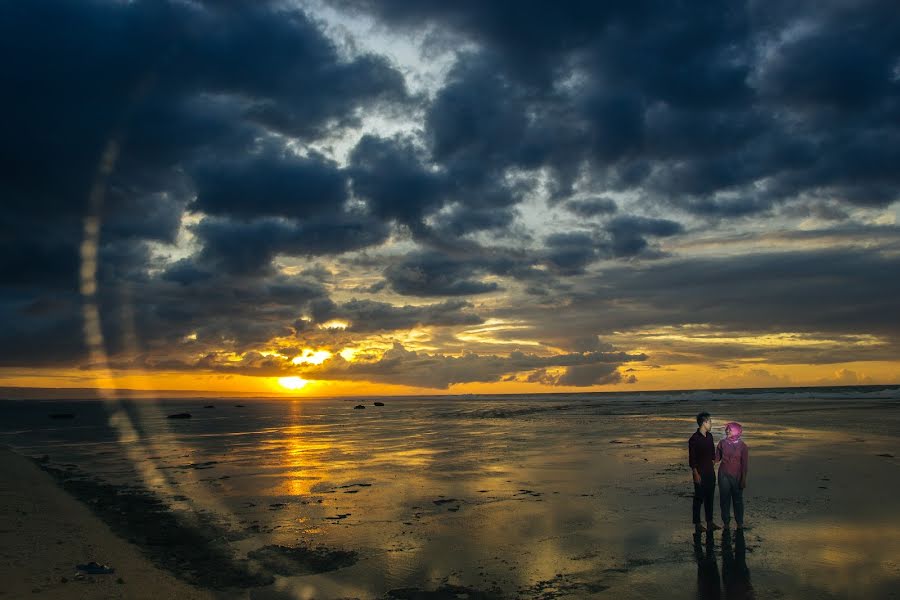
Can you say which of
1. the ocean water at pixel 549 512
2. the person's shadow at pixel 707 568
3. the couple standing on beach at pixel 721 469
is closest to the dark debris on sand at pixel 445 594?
the ocean water at pixel 549 512

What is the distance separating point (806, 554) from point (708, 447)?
2786 millimetres

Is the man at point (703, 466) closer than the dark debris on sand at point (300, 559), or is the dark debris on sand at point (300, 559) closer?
the dark debris on sand at point (300, 559)

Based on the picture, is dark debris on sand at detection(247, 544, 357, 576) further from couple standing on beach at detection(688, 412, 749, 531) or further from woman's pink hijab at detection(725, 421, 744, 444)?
woman's pink hijab at detection(725, 421, 744, 444)

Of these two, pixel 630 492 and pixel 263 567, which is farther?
pixel 630 492

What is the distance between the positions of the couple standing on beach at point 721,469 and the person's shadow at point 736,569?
53cm

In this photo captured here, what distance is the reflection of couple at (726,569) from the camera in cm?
942

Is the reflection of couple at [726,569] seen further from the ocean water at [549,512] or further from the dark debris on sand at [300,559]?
the dark debris on sand at [300,559]

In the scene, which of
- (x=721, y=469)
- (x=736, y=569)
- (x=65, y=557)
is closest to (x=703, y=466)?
(x=721, y=469)

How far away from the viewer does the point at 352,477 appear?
22.2 m

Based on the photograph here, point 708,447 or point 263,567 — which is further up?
point 708,447

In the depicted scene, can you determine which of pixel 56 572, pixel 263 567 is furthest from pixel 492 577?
pixel 56 572

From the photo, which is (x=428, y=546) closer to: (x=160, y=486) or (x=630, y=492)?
(x=630, y=492)

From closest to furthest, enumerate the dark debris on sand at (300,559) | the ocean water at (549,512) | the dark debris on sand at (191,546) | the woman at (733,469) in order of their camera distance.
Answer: the ocean water at (549,512) → the dark debris on sand at (191,546) → the dark debris on sand at (300,559) → the woman at (733,469)

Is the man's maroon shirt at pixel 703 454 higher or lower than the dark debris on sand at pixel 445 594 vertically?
higher
